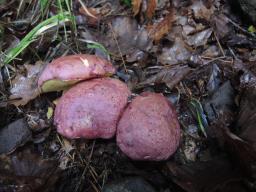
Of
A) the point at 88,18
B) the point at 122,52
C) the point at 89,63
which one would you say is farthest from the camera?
the point at 88,18

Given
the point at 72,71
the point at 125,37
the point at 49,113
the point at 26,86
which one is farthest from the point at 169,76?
the point at 26,86

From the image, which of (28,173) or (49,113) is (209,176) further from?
(49,113)

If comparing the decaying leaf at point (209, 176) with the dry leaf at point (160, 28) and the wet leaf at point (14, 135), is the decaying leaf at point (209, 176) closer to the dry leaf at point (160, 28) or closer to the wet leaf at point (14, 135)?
the wet leaf at point (14, 135)

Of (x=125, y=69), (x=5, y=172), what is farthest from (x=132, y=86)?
(x=5, y=172)

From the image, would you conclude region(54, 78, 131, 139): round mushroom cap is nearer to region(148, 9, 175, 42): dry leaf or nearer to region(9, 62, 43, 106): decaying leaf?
region(9, 62, 43, 106): decaying leaf

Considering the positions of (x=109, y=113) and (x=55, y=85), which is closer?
(x=109, y=113)

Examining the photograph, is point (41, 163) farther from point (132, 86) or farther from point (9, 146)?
point (132, 86)

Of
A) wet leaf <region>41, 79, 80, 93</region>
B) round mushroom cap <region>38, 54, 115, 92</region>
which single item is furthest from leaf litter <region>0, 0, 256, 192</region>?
round mushroom cap <region>38, 54, 115, 92</region>
